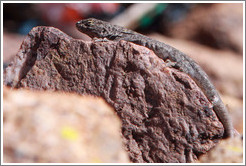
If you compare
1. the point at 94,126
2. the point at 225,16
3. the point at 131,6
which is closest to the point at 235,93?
the point at 225,16

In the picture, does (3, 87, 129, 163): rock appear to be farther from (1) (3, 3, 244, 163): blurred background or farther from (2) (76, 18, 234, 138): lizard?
(1) (3, 3, 244, 163): blurred background

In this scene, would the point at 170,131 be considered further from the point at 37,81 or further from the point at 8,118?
the point at 8,118

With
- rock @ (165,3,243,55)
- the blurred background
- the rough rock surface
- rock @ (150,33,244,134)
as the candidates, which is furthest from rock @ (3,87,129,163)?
rock @ (165,3,243,55)

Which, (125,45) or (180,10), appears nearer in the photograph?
(125,45)

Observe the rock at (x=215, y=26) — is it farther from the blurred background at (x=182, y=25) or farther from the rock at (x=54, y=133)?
the rock at (x=54, y=133)

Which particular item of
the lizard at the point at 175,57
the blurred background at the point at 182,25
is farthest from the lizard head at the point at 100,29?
the blurred background at the point at 182,25

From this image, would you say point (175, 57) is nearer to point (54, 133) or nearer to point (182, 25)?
point (54, 133)

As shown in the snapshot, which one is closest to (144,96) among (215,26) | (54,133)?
(54,133)
